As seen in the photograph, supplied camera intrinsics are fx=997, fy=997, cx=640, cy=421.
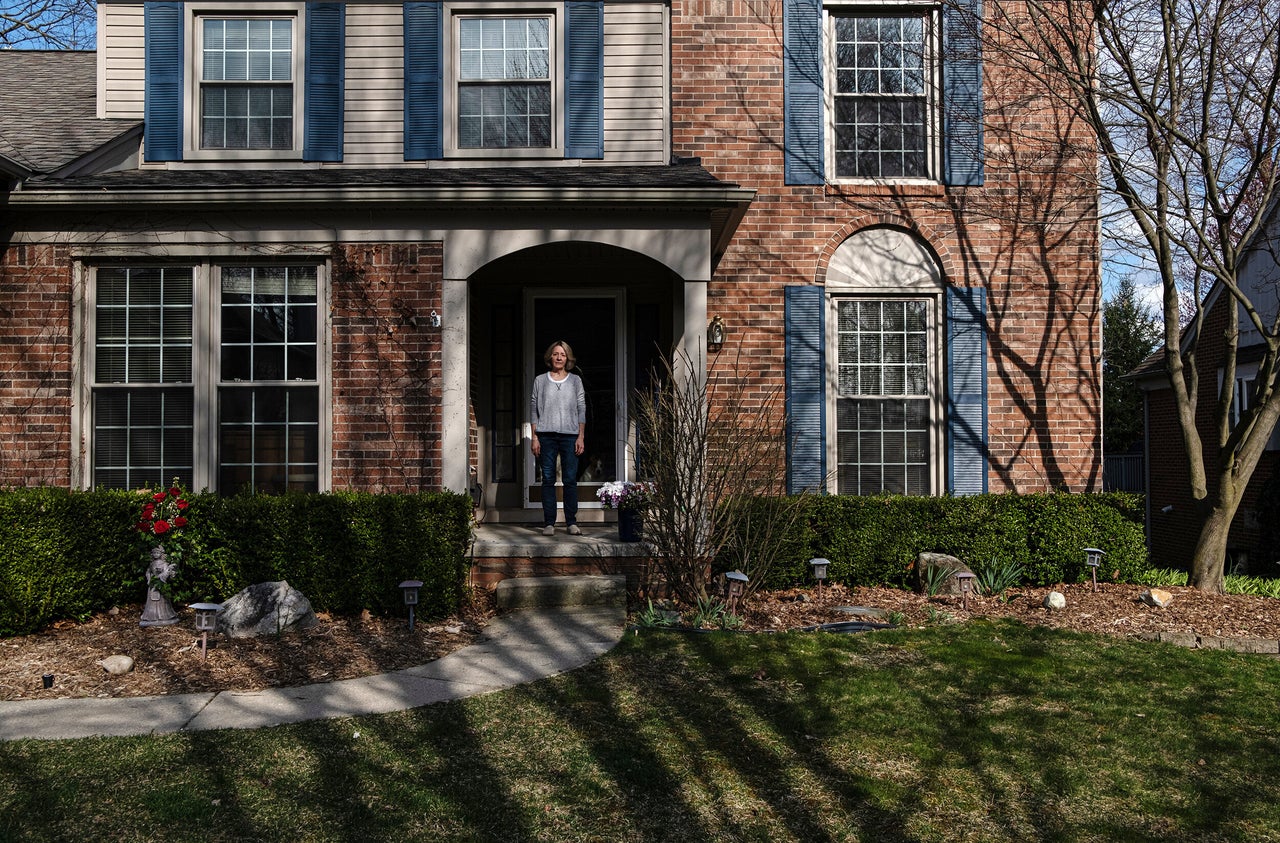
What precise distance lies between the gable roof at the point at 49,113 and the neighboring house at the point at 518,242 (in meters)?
0.06

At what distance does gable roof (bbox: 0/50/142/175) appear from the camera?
8.51 metres

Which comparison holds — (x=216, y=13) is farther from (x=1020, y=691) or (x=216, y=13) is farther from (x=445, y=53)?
(x=1020, y=691)

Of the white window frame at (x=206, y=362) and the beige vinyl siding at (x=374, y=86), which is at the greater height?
the beige vinyl siding at (x=374, y=86)

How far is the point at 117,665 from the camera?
573cm

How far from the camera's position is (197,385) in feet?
27.9

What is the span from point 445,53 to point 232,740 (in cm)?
683

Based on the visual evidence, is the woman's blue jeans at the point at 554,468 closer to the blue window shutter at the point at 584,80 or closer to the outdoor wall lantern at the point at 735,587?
the outdoor wall lantern at the point at 735,587

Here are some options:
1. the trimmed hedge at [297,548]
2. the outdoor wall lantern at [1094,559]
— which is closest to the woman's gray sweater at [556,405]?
the trimmed hedge at [297,548]

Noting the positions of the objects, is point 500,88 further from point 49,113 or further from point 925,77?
point 49,113

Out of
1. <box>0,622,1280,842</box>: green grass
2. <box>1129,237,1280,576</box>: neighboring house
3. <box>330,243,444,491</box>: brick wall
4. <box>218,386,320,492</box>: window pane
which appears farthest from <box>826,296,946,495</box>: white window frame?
<box>218,386,320,492</box>: window pane

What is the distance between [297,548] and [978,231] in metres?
6.93

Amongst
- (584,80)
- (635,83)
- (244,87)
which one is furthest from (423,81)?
(635,83)

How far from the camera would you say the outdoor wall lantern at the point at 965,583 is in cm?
788

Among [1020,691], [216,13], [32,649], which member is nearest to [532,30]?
[216,13]
